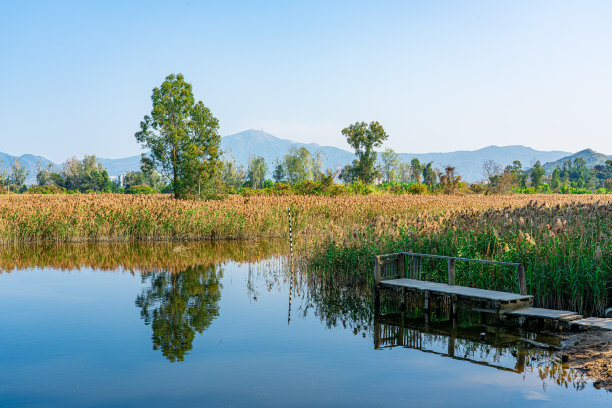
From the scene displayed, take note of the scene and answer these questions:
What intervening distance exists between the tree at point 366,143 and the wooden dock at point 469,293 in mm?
49202

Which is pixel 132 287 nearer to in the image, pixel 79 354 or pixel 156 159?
pixel 79 354

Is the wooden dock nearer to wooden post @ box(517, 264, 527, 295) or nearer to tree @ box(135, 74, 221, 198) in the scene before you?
wooden post @ box(517, 264, 527, 295)

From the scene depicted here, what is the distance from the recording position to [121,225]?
24031 mm

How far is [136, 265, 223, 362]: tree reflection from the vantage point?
33.2ft

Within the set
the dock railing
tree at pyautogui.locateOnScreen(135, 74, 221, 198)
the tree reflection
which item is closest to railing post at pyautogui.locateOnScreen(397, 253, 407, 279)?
the dock railing

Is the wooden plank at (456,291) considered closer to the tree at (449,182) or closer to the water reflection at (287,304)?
the water reflection at (287,304)

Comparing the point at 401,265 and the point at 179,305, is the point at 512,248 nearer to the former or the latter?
the point at 401,265

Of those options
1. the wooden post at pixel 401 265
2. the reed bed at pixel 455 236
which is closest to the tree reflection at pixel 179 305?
the reed bed at pixel 455 236

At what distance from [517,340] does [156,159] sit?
32637 millimetres

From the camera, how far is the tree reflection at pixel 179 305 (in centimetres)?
1012

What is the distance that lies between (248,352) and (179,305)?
12.5 ft

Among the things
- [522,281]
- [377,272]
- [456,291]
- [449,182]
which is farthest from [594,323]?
[449,182]

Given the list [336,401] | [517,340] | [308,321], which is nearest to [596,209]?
[517,340]

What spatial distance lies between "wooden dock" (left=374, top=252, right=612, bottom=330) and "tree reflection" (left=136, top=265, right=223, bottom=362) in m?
3.85
